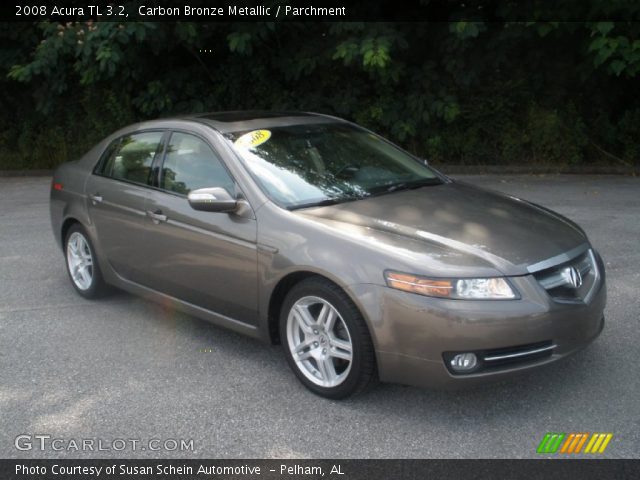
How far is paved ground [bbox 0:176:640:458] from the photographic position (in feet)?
11.6

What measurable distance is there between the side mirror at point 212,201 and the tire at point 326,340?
2.17 feet

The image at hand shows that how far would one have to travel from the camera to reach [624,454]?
10.8ft

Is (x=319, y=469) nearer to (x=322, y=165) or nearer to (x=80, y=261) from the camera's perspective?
(x=322, y=165)

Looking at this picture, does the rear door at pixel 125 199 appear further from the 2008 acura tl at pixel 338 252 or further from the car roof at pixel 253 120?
the car roof at pixel 253 120

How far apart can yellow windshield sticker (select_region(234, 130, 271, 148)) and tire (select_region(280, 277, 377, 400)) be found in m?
1.16

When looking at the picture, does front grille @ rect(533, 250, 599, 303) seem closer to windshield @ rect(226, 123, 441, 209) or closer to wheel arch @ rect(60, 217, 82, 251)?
windshield @ rect(226, 123, 441, 209)

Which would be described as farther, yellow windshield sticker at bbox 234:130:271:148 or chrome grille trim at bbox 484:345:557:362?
yellow windshield sticker at bbox 234:130:271:148

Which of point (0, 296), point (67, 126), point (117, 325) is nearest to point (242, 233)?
point (117, 325)

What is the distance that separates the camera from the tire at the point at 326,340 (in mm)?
3738

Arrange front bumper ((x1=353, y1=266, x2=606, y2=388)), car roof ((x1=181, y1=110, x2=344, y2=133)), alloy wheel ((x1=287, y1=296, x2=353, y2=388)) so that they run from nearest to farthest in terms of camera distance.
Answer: front bumper ((x1=353, y1=266, x2=606, y2=388)) < alloy wheel ((x1=287, y1=296, x2=353, y2=388)) < car roof ((x1=181, y1=110, x2=344, y2=133))

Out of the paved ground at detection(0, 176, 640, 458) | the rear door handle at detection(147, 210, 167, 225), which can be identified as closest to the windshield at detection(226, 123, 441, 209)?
the rear door handle at detection(147, 210, 167, 225)

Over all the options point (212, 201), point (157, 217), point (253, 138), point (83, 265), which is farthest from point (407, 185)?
point (83, 265)

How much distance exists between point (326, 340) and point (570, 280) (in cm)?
134

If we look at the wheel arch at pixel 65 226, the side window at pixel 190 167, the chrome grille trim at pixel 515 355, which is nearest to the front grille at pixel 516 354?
the chrome grille trim at pixel 515 355
